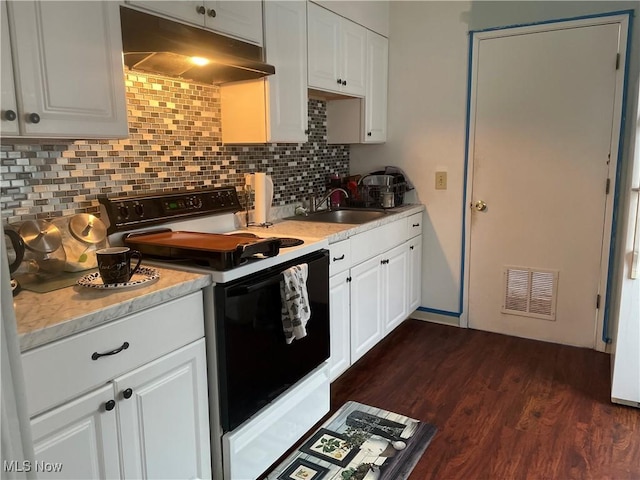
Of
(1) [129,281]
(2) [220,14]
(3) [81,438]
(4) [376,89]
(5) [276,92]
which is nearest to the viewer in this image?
(3) [81,438]

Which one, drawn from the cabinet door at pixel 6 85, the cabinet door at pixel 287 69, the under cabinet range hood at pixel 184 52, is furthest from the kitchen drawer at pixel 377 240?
the cabinet door at pixel 6 85

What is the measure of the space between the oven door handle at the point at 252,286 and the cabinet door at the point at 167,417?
197 mm

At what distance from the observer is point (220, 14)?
6.67 feet

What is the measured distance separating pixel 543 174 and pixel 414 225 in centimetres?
90

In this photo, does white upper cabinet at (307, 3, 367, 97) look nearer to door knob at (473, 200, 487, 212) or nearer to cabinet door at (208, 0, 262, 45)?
cabinet door at (208, 0, 262, 45)

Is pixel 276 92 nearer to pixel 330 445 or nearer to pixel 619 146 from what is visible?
pixel 330 445

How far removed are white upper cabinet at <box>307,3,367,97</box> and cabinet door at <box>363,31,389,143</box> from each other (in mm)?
92

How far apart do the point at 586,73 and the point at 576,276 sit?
1277mm

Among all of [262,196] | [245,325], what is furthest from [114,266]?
[262,196]

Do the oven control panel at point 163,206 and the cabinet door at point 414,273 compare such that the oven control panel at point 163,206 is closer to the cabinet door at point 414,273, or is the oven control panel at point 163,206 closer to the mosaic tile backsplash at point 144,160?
the mosaic tile backsplash at point 144,160

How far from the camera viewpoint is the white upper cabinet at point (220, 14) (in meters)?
1.79

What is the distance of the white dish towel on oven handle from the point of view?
1.91m

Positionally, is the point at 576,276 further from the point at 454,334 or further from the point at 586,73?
the point at 586,73

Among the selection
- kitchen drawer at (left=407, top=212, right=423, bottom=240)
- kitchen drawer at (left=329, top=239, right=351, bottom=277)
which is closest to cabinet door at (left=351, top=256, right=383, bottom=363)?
kitchen drawer at (left=329, top=239, right=351, bottom=277)
